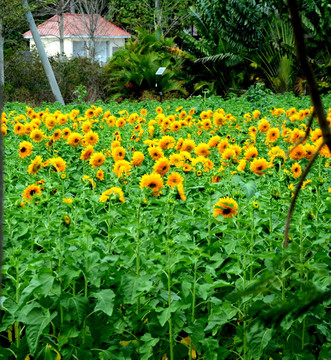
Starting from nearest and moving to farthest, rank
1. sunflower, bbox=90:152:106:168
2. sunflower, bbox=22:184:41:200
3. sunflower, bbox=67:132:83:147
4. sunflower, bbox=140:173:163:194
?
sunflower, bbox=140:173:163:194
sunflower, bbox=22:184:41:200
sunflower, bbox=90:152:106:168
sunflower, bbox=67:132:83:147

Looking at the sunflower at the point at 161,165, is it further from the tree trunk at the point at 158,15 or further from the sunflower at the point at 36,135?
the tree trunk at the point at 158,15

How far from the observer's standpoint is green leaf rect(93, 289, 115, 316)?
2471 millimetres

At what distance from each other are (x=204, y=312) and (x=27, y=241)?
0.94 m

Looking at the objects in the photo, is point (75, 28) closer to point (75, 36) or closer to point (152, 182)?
point (75, 36)

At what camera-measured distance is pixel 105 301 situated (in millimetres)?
2500

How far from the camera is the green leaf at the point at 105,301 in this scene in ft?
8.11

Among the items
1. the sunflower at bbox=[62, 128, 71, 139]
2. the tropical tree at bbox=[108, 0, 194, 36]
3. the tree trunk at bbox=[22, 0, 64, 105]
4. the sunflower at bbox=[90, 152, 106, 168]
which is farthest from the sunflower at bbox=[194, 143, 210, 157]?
the tropical tree at bbox=[108, 0, 194, 36]

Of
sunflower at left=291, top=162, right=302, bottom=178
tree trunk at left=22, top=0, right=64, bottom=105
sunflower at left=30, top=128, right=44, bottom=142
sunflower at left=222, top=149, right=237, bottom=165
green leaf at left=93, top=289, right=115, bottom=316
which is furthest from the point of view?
tree trunk at left=22, top=0, right=64, bottom=105

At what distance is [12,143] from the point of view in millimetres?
7199

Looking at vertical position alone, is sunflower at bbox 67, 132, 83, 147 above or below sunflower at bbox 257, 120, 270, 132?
below

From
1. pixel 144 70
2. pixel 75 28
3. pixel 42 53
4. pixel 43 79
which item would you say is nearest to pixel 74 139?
pixel 42 53

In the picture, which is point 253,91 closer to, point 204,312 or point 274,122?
point 274,122

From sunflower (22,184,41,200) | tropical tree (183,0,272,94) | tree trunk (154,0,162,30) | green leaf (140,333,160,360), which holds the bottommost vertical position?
green leaf (140,333,160,360)

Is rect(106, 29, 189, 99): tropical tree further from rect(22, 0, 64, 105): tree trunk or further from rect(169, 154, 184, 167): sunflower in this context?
rect(169, 154, 184, 167): sunflower
